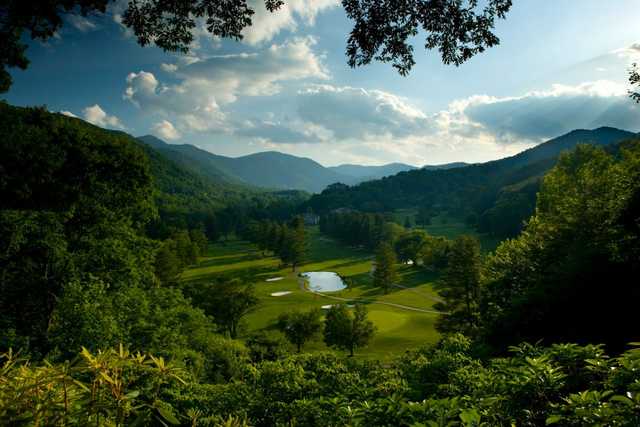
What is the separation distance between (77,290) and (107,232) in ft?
17.4

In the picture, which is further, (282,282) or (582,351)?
(282,282)

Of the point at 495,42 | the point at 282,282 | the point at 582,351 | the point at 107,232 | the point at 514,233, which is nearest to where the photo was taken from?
the point at 582,351

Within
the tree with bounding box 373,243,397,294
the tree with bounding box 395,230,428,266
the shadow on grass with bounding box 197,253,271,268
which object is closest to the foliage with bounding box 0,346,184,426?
the tree with bounding box 373,243,397,294

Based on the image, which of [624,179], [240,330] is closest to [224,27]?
[624,179]

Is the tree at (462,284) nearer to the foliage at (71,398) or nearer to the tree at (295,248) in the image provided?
the foliage at (71,398)

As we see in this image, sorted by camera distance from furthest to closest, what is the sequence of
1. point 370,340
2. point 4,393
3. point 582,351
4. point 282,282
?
point 282,282 → point 370,340 → point 582,351 → point 4,393

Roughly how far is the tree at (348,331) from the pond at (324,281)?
34.3 m

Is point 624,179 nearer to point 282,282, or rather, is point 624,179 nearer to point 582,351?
point 582,351

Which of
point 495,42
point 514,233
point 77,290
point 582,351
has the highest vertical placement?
point 495,42

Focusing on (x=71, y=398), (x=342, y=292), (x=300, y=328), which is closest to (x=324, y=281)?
(x=342, y=292)

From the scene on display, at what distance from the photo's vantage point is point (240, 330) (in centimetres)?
4734

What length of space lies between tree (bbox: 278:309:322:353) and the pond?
32.7 meters

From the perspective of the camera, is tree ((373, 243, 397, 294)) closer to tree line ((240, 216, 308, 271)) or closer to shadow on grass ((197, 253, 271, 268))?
tree line ((240, 216, 308, 271))

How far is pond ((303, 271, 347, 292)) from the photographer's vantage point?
260 ft
